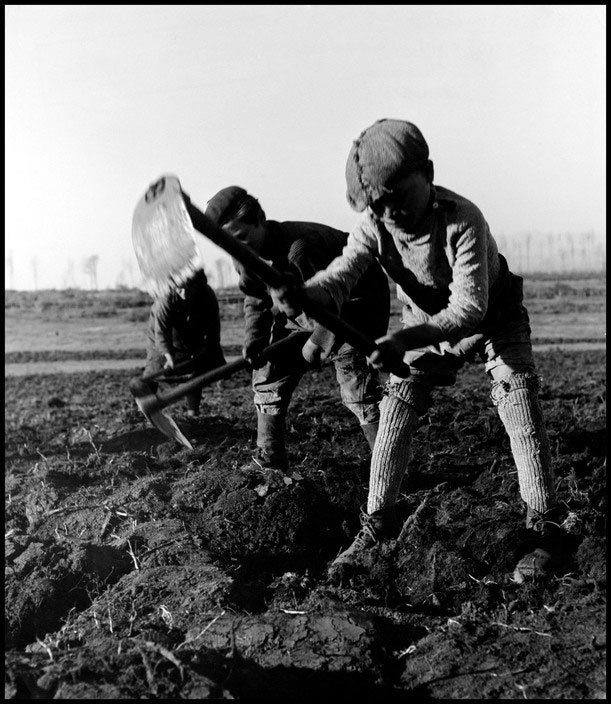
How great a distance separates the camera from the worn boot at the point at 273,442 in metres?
4.49

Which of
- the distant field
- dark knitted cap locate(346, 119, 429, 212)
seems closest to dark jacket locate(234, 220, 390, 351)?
dark knitted cap locate(346, 119, 429, 212)

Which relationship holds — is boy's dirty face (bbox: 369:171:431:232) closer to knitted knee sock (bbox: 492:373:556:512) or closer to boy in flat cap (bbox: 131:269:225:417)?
knitted knee sock (bbox: 492:373:556:512)

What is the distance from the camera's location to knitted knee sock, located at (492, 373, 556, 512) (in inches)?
123

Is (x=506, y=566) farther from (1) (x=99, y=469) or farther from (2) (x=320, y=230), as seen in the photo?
(1) (x=99, y=469)

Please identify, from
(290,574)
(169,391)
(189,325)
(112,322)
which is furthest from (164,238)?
(112,322)

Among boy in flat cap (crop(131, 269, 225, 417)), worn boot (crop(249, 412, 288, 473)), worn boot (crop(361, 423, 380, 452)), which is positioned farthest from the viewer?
boy in flat cap (crop(131, 269, 225, 417))

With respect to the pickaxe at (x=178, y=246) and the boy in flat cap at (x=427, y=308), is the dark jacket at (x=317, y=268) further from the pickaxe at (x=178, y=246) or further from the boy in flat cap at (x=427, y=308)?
the pickaxe at (x=178, y=246)

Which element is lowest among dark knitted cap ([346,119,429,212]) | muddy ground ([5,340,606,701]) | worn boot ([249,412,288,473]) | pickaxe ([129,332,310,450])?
muddy ground ([5,340,606,701])

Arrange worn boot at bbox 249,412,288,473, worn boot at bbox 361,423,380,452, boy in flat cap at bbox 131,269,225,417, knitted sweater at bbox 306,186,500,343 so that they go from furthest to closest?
boy in flat cap at bbox 131,269,225,417 < worn boot at bbox 249,412,288,473 < worn boot at bbox 361,423,380,452 < knitted sweater at bbox 306,186,500,343

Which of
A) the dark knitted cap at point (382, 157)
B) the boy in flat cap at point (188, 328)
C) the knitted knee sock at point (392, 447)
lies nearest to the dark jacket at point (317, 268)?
the knitted knee sock at point (392, 447)

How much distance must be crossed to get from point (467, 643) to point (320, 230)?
230 centimetres

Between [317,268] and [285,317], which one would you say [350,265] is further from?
[285,317]

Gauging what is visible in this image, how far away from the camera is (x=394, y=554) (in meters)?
3.34

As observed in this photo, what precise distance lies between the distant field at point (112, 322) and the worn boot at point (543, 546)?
7755 mm
